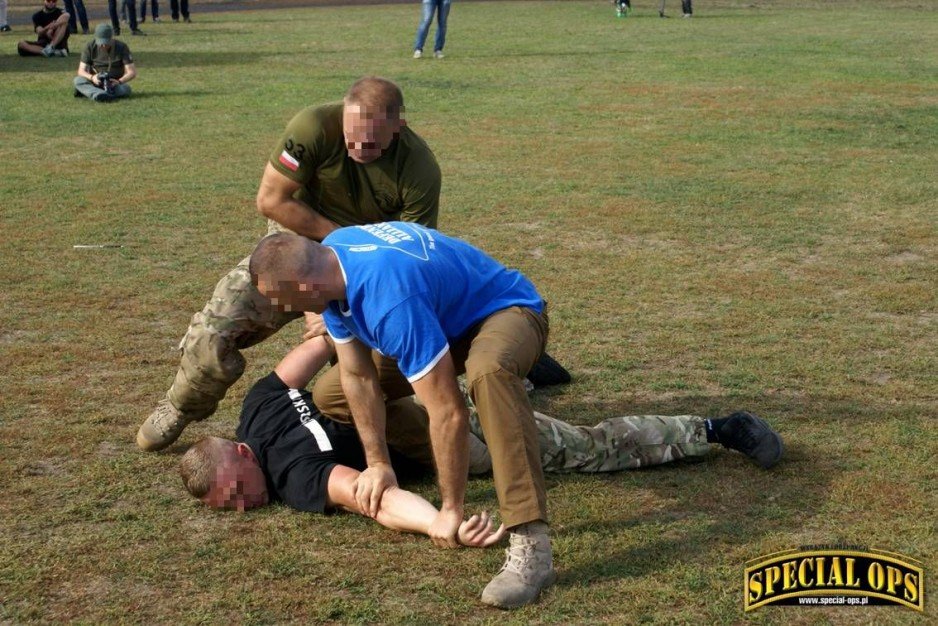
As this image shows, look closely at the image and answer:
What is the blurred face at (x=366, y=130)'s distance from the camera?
5223 mm

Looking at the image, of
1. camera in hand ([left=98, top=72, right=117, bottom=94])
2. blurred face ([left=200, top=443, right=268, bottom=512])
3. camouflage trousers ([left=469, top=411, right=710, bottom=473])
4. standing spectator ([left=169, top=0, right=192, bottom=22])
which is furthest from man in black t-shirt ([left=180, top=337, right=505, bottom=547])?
Answer: standing spectator ([left=169, top=0, right=192, bottom=22])


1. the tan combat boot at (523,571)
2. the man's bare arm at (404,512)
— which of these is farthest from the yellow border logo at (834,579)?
the man's bare arm at (404,512)

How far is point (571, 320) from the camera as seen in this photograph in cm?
755

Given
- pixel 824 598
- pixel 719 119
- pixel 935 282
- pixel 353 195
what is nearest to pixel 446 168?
pixel 719 119

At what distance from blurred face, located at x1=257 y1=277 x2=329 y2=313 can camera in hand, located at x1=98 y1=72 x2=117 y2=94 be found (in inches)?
536

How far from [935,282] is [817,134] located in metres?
6.21

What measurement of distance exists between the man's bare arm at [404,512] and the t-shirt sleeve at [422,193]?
1370mm

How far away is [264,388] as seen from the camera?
5.48m

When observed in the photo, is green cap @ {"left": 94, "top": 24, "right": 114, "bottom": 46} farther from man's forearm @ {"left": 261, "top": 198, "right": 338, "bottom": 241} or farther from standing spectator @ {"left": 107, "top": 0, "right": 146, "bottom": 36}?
man's forearm @ {"left": 261, "top": 198, "right": 338, "bottom": 241}

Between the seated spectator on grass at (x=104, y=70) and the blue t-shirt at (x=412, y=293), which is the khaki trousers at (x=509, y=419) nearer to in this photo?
the blue t-shirt at (x=412, y=293)

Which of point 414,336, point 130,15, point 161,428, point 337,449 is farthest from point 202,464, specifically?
point 130,15

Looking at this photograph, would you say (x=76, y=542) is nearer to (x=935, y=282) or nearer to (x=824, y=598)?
(x=824, y=598)

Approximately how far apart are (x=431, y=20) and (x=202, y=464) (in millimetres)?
17973

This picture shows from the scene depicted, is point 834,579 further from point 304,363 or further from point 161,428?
point 161,428
